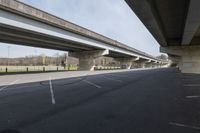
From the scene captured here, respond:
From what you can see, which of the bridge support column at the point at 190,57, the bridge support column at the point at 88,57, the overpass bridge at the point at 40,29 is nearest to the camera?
the overpass bridge at the point at 40,29

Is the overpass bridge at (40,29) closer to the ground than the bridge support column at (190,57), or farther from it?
farther from it

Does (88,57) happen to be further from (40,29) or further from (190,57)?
(40,29)

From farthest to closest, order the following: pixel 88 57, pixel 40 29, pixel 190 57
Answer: pixel 88 57, pixel 190 57, pixel 40 29

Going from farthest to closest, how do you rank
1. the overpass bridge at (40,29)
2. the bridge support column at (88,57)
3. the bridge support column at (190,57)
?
the bridge support column at (88,57)
the bridge support column at (190,57)
the overpass bridge at (40,29)

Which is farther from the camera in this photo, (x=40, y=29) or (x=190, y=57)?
(x=190, y=57)

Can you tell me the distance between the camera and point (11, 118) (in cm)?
611

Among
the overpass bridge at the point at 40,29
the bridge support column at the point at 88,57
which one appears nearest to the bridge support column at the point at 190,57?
the overpass bridge at the point at 40,29

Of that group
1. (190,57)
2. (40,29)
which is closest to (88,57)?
(190,57)

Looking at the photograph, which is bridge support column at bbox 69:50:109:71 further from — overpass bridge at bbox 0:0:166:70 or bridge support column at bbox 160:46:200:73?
bridge support column at bbox 160:46:200:73

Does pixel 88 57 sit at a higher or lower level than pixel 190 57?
higher

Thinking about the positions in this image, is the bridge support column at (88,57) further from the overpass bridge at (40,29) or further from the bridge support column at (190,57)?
the bridge support column at (190,57)

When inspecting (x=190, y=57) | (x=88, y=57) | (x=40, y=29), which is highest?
(x=40, y=29)

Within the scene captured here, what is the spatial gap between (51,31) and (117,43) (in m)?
28.7

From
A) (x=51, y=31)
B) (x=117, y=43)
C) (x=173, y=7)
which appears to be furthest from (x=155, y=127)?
(x=117, y=43)
